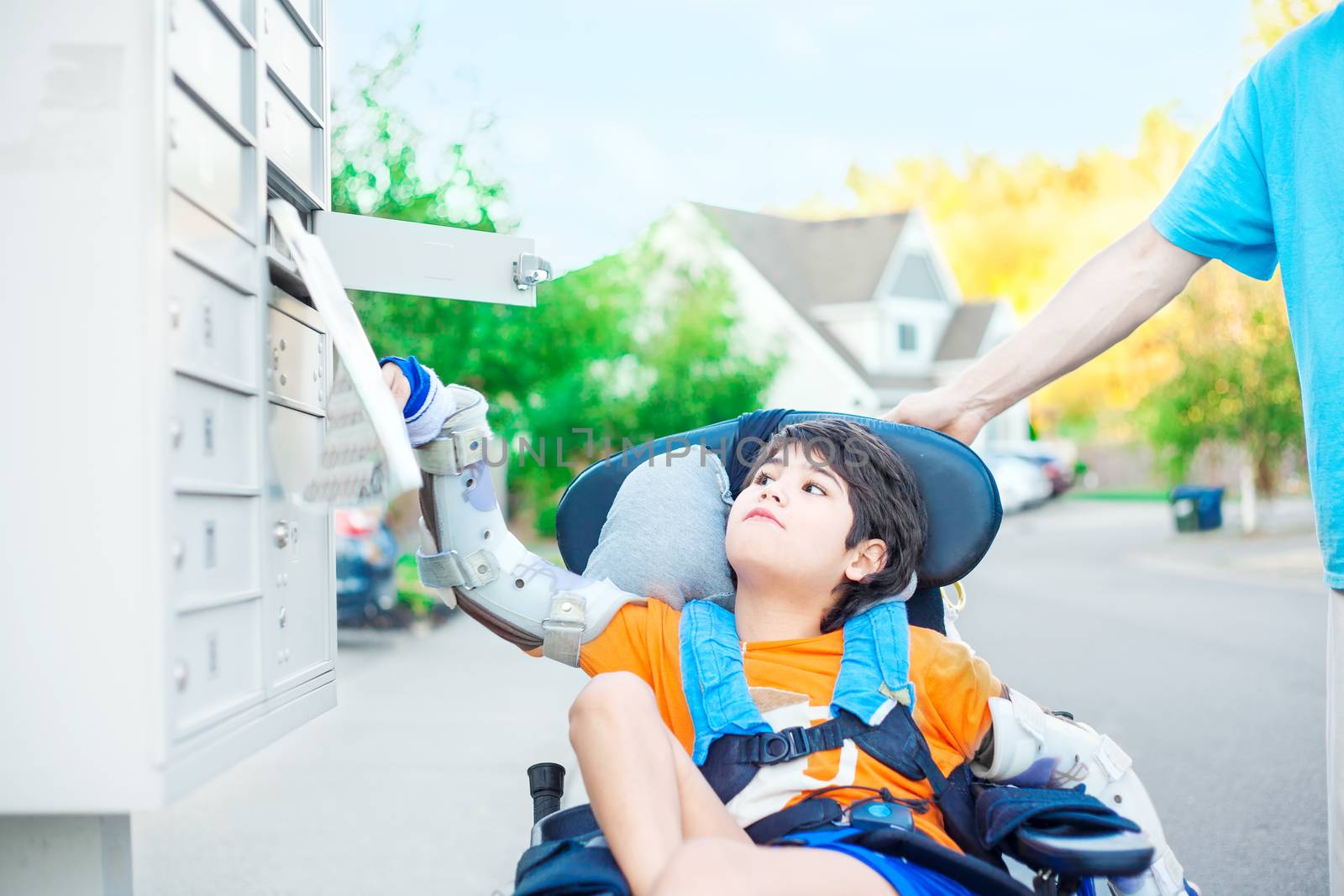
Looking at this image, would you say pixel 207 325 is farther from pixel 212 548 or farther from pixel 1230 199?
pixel 1230 199

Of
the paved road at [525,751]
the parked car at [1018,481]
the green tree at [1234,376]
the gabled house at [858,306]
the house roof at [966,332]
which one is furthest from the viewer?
the house roof at [966,332]

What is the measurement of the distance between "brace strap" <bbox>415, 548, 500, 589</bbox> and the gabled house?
18.7 meters

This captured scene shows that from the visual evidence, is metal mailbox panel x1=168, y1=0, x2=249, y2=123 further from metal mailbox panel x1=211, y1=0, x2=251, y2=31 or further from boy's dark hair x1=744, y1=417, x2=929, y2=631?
boy's dark hair x1=744, y1=417, x2=929, y2=631

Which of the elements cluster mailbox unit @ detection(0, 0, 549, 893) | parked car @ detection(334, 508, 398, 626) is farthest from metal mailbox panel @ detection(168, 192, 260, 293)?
parked car @ detection(334, 508, 398, 626)

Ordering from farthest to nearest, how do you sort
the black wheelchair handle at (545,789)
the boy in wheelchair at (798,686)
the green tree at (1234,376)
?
the green tree at (1234,376), the black wheelchair handle at (545,789), the boy in wheelchair at (798,686)

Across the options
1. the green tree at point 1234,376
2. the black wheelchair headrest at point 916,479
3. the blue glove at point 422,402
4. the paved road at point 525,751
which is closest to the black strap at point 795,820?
the black wheelchair headrest at point 916,479

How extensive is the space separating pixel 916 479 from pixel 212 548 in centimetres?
137

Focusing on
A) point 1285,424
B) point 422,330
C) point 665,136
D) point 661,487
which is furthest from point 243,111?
point 1285,424

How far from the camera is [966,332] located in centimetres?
2753

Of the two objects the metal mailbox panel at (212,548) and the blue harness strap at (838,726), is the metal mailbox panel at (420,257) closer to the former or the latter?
the metal mailbox panel at (212,548)

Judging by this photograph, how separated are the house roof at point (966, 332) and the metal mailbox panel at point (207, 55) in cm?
2638

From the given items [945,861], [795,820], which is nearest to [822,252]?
[795,820]

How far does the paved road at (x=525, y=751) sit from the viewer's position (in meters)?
3.75

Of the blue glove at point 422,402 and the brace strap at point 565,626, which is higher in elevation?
the blue glove at point 422,402
